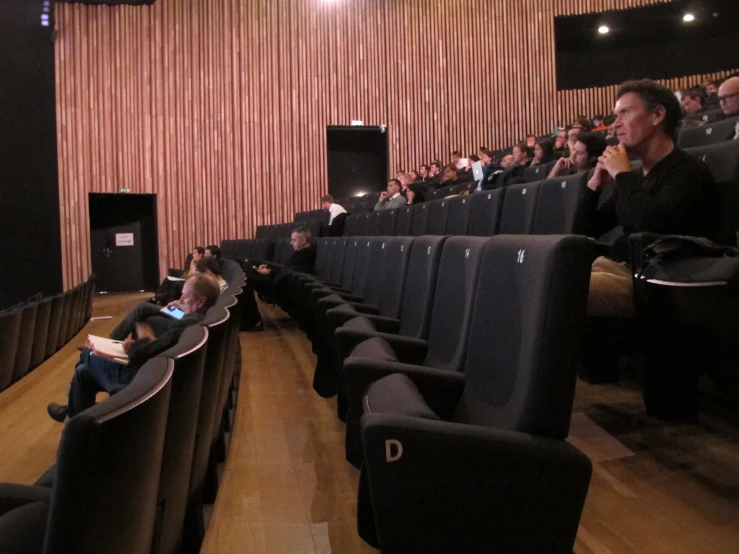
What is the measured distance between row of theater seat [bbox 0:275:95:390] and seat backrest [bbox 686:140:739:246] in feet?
5.85

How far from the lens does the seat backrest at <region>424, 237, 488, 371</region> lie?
0.74 meters

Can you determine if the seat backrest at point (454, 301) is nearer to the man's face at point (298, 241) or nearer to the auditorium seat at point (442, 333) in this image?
the auditorium seat at point (442, 333)

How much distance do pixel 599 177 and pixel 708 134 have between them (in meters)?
0.56

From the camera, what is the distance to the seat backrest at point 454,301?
737 mm

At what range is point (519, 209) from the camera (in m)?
1.28

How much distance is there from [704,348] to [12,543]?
2.58 feet

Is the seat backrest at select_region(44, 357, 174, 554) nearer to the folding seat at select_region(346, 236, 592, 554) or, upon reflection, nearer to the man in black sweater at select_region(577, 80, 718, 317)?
the folding seat at select_region(346, 236, 592, 554)

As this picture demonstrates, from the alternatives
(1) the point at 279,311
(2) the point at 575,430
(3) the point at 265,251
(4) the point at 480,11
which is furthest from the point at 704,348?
(4) the point at 480,11

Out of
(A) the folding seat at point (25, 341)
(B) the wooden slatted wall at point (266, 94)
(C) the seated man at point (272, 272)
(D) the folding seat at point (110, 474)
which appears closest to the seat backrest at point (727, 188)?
(D) the folding seat at point (110, 474)

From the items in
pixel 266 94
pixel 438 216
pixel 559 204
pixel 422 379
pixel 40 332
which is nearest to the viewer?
Answer: pixel 422 379

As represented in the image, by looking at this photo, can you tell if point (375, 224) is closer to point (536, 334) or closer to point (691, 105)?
point (691, 105)

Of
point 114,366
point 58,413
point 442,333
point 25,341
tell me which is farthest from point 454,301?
point 25,341

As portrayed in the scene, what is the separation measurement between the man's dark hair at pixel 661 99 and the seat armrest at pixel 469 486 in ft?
2.17

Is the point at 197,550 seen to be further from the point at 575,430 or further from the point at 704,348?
the point at 704,348
